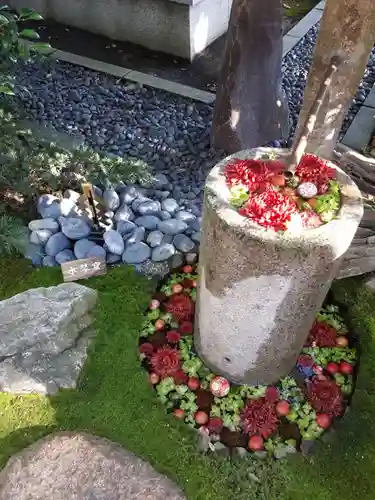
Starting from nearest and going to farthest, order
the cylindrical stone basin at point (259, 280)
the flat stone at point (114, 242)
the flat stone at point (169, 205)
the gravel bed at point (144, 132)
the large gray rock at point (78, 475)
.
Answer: the cylindrical stone basin at point (259, 280) → the large gray rock at point (78, 475) → the flat stone at point (114, 242) → the gravel bed at point (144, 132) → the flat stone at point (169, 205)

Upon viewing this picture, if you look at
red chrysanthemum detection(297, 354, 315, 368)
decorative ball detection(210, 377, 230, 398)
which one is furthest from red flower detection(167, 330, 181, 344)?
red chrysanthemum detection(297, 354, 315, 368)

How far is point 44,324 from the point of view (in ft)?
9.89

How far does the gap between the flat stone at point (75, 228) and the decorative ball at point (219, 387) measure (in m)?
1.32

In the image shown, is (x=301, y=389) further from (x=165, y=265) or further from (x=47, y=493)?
(x=47, y=493)

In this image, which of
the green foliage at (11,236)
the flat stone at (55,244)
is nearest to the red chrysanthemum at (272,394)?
the flat stone at (55,244)

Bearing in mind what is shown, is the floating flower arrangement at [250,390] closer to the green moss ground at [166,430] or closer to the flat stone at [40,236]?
the green moss ground at [166,430]

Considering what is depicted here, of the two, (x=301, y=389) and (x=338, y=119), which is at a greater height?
(x=338, y=119)

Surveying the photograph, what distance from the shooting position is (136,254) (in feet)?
11.5

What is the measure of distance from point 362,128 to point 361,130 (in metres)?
0.04

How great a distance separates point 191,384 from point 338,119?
1711 mm

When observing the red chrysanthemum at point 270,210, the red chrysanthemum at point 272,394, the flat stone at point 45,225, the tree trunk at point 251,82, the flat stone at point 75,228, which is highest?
the red chrysanthemum at point 270,210

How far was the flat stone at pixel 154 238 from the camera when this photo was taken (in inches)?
140

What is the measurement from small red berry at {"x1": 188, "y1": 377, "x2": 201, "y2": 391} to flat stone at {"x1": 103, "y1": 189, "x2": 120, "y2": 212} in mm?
1384

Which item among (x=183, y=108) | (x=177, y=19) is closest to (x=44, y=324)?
(x=183, y=108)
